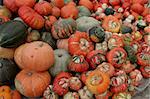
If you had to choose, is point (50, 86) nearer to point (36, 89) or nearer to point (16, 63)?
point (36, 89)

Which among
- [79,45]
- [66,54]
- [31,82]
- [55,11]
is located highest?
[55,11]

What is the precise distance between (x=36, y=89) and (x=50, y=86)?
5.0 inches

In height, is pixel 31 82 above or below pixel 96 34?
below

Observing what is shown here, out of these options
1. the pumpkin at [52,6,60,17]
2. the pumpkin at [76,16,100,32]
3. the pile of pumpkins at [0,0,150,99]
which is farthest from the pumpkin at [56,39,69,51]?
the pumpkin at [52,6,60,17]

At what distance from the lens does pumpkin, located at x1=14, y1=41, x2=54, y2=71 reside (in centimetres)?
260

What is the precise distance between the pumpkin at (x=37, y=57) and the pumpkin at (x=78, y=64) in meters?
0.19

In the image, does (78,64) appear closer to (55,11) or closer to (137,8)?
(55,11)

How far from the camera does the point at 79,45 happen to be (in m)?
2.86

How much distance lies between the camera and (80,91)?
2572 mm

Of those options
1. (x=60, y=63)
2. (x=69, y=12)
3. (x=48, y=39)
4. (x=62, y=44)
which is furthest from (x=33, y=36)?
(x=69, y=12)

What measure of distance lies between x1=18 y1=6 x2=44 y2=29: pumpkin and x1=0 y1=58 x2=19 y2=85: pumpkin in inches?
17.1

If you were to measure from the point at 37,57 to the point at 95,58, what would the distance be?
0.53m

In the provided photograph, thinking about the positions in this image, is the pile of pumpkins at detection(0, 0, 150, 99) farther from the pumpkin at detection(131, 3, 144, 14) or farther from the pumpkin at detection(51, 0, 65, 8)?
the pumpkin at detection(131, 3, 144, 14)

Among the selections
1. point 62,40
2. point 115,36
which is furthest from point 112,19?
point 62,40
